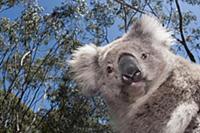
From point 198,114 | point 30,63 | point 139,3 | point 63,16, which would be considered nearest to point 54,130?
point 30,63

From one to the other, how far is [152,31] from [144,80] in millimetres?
672

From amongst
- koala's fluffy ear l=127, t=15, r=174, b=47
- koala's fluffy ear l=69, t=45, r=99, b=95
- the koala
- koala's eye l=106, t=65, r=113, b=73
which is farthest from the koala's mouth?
koala's fluffy ear l=127, t=15, r=174, b=47

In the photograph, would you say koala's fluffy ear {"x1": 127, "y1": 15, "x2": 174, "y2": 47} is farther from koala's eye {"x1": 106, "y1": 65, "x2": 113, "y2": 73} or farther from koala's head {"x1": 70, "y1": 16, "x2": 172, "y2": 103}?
koala's eye {"x1": 106, "y1": 65, "x2": 113, "y2": 73}

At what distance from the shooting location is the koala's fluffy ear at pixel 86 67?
148 inches

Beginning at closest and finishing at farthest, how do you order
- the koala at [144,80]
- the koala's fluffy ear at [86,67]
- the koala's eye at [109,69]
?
1. the koala at [144,80]
2. the koala's eye at [109,69]
3. the koala's fluffy ear at [86,67]

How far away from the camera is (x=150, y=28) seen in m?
3.92

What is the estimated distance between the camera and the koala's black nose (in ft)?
10.7

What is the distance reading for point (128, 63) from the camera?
11.0ft

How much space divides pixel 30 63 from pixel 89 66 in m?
12.1

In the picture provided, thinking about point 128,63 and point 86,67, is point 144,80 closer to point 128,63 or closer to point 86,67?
point 128,63

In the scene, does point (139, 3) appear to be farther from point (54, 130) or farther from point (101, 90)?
point (101, 90)

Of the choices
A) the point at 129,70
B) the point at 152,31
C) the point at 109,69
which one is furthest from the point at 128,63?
the point at 152,31

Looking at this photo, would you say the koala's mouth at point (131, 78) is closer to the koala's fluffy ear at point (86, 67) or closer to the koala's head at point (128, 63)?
the koala's head at point (128, 63)

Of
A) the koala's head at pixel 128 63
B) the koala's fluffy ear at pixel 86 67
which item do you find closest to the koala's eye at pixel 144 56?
the koala's head at pixel 128 63
